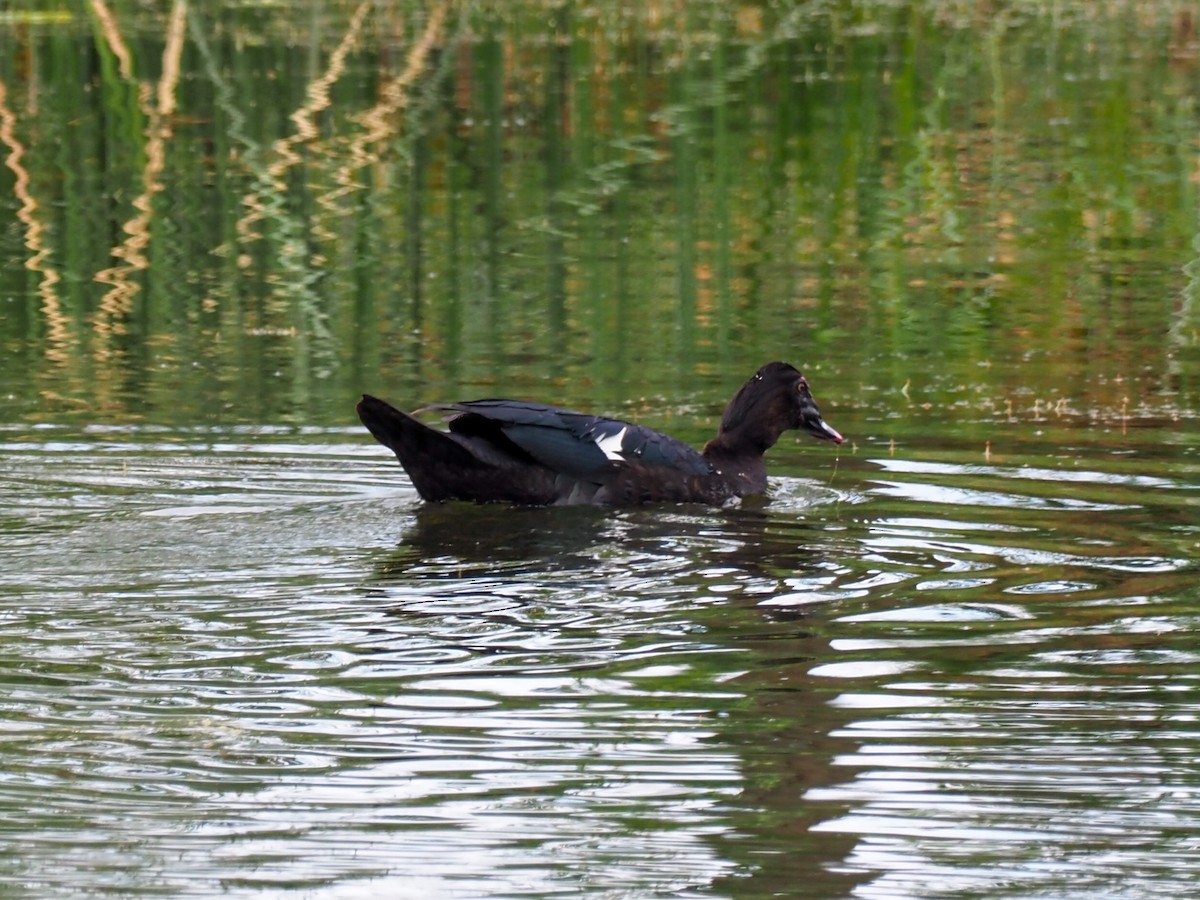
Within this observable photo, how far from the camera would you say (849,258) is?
532 inches

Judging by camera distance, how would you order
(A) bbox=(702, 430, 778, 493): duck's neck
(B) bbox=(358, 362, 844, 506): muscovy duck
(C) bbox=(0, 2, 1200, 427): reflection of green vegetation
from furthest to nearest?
1. (C) bbox=(0, 2, 1200, 427): reflection of green vegetation
2. (A) bbox=(702, 430, 778, 493): duck's neck
3. (B) bbox=(358, 362, 844, 506): muscovy duck

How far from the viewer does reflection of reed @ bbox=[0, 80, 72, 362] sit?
11.4 metres

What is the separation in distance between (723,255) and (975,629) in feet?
24.5

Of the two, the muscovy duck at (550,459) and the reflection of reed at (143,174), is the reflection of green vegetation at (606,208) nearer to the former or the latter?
the reflection of reed at (143,174)

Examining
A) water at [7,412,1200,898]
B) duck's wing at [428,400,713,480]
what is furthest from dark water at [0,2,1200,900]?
duck's wing at [428,400,713,480]

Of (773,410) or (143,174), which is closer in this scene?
(773,410)

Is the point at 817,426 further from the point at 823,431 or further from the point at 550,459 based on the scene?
the point at 550,459

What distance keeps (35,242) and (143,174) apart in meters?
2.29

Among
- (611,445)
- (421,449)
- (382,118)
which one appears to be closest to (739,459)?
(611,445)

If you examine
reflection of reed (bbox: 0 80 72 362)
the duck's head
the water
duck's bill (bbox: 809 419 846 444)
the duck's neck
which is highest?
reflection of reed (bbox: 0 80 72 362)

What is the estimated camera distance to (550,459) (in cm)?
824

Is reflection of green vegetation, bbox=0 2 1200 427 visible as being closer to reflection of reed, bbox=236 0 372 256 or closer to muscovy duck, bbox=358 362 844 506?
reflection of reed, bbox=236 0 372 256

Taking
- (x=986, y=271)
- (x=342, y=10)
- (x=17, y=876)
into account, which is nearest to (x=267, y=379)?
(x=986, y=271)

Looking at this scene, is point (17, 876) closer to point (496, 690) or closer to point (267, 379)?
point (496, 690)
